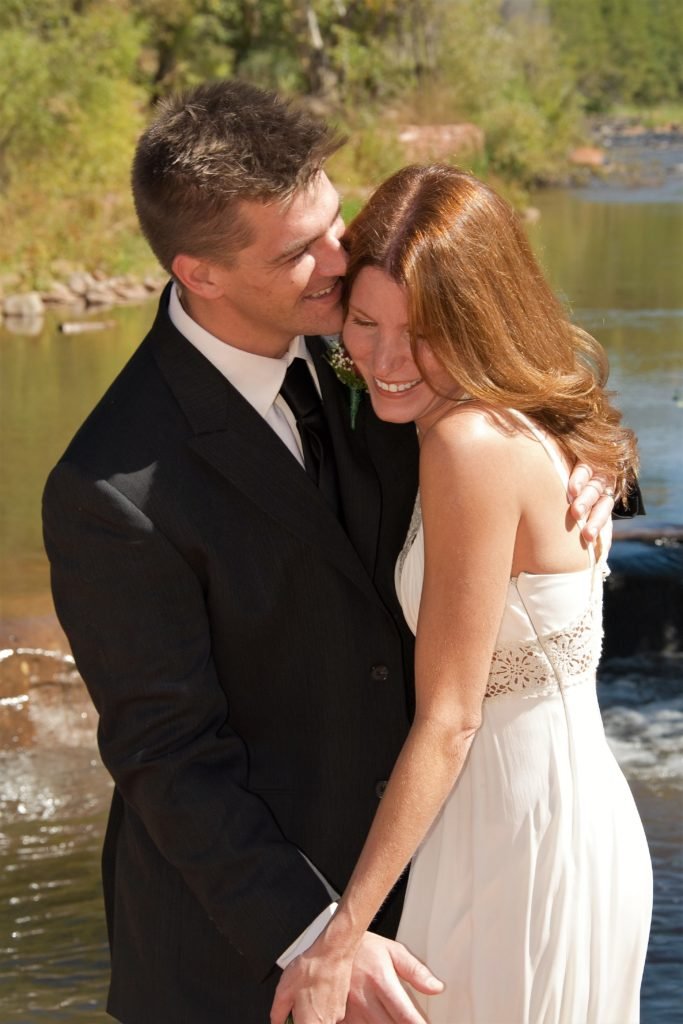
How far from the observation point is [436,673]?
6.48 ft

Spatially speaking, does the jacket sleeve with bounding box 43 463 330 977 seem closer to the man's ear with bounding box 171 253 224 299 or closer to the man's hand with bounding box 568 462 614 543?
the man's ear with bounding box 171 253 224 299

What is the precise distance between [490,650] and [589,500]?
0.28 m

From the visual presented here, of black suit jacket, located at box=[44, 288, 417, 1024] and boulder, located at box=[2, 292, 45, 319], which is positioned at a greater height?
black suit jacket, located at box=[44, 288, 417, 1024]

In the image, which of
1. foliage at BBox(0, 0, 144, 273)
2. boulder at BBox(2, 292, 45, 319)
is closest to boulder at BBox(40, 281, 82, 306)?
foliage at BBox(0, 0, 144, 273)

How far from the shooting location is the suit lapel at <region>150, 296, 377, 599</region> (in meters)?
2.20

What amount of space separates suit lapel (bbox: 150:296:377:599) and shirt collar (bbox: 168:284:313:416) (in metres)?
0.03

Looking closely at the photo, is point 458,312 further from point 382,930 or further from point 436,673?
point 382,930

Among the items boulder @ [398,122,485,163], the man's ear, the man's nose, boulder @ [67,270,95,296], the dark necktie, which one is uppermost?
the man's nose

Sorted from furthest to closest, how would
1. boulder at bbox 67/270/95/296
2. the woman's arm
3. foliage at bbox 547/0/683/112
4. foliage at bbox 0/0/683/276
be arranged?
foliage at bbox 547/0/683/112 → foliage at bbox 0/0/683/276 → boulder at bbox 67/270/95/296 → the woman's arm

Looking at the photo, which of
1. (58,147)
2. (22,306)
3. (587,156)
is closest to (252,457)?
(22,306)

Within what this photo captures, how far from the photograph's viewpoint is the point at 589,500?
2096 millimetres

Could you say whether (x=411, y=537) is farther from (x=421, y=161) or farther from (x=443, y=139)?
→ (x=443, y=139)

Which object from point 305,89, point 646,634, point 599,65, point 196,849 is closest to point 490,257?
point 196,849

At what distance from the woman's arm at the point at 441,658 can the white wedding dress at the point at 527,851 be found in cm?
14
